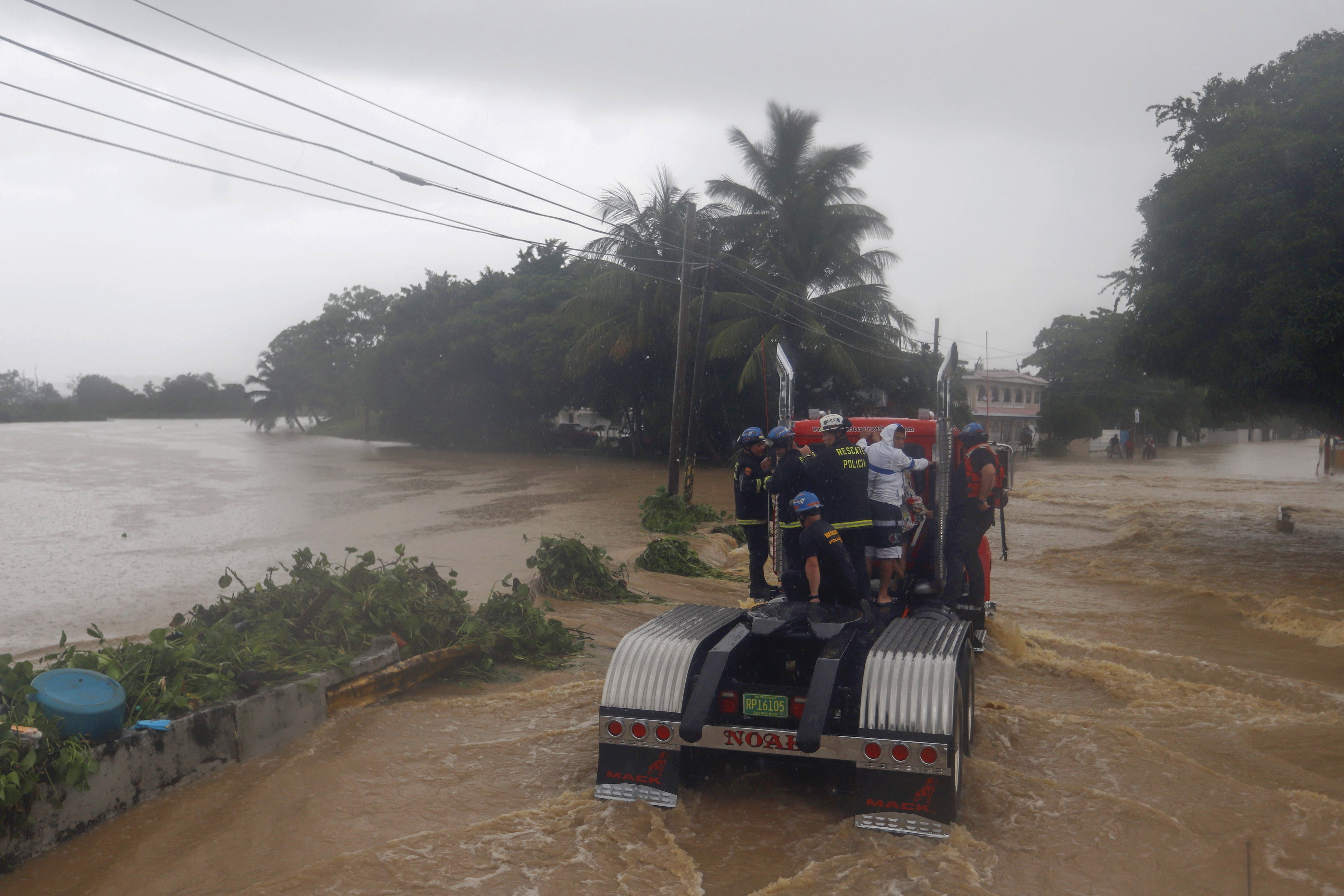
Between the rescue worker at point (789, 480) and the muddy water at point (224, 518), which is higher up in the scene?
the rescue worker at point (789, 480)

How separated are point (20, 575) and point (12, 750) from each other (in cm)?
1113

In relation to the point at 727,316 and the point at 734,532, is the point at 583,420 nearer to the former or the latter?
the point at 727,316

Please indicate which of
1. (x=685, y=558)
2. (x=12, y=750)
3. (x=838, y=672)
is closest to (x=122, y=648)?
(x=12, y=750)

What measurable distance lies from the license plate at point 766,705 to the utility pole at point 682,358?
1457 cm

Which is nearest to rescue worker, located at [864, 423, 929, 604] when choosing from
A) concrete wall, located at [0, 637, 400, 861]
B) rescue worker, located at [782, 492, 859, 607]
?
rescue worker, located at [782, 492, 859, 607]

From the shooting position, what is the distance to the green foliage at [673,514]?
17938 mm

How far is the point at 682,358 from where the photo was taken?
813 inches

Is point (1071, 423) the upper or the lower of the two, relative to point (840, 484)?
upper

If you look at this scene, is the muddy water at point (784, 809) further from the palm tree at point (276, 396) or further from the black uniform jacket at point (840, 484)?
the palm tree at point (276, 396)

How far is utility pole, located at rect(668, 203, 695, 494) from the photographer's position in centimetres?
1969

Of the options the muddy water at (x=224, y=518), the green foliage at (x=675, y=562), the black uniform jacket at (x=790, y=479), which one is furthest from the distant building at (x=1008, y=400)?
the black uniform jacket at (x=790, y=479)

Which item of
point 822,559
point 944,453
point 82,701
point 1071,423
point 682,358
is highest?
point 682,358

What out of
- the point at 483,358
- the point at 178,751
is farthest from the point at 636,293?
the point at 178,751

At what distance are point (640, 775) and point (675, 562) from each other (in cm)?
844
